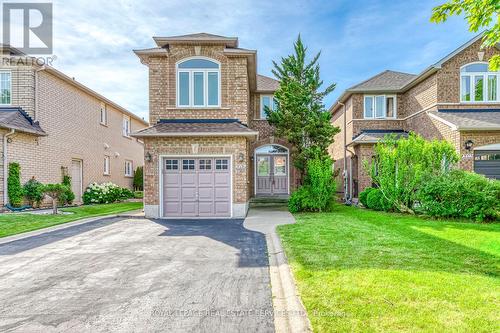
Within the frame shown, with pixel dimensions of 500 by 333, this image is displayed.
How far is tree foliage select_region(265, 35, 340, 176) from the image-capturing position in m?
15.1

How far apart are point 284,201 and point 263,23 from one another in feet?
29.9

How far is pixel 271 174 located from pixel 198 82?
7962 mm

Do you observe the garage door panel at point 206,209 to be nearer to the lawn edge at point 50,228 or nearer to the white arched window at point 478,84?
the lawn edge at point 50,228

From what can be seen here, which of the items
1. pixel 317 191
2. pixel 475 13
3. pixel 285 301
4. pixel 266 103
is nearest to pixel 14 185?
pixel 317 191

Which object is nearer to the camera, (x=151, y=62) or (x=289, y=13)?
(x=151, y=62)

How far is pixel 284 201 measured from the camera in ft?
56.8

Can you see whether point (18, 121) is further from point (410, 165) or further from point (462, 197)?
point (462, 197)

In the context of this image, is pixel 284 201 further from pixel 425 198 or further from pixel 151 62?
pixel 151 62

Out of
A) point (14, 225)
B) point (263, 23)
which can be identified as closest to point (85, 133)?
point (14, 225)

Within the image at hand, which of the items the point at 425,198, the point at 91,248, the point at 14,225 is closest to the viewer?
the point at 91,248

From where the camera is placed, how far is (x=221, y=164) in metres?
12.6

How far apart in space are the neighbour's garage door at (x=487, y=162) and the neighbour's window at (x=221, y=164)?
11171 mm

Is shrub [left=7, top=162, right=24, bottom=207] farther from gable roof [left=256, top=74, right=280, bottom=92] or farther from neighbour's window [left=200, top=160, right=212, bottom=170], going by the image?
gable roof [left=256, top=74, right=280, bottom=92]

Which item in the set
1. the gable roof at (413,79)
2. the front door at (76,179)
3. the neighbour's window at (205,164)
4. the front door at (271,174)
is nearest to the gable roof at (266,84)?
the front door at (271,174)
